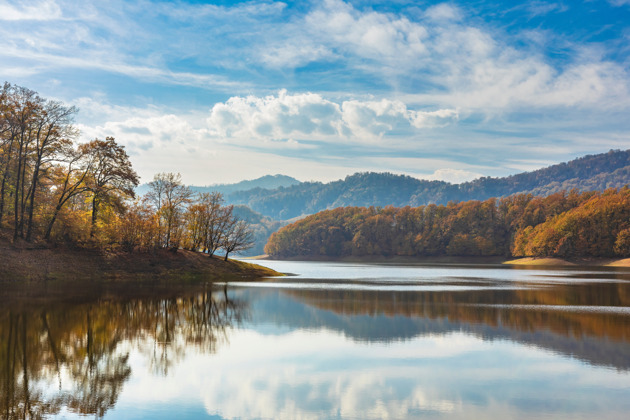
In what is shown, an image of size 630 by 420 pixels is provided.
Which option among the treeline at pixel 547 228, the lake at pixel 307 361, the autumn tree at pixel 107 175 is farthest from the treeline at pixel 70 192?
the treeline at pixel 547 228

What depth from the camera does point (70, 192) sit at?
56562 mm

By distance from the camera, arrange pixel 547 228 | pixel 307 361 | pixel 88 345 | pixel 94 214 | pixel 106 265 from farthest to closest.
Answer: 1. pixel 547 228
2. pixel 94 214
3. pixel 106 265
4. pixel 88 345
5. pixel 307 361

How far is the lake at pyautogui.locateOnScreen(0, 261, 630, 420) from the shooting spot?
12883mm

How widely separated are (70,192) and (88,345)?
141 ft

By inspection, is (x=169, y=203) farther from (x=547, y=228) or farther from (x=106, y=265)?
(x=547, y=228)

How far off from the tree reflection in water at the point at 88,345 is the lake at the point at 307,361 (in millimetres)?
60

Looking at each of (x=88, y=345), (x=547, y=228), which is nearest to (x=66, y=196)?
(x=88, y=345)

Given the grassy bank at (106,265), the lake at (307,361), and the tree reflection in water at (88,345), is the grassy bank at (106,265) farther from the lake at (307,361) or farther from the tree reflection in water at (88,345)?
the tree reflection in water at (88,345)

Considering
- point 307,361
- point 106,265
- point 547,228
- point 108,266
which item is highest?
point 547,228

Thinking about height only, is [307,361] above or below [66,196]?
below

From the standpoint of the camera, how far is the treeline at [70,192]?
5081 centimetres

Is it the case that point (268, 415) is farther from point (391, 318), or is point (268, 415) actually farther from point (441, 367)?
point (391, 318)

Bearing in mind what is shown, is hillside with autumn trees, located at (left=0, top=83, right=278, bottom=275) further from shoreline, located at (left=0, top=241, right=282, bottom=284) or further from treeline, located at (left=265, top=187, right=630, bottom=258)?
treeline, located at (left=265, top=187, right=630, bottom=258)

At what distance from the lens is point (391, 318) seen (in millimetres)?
28906
